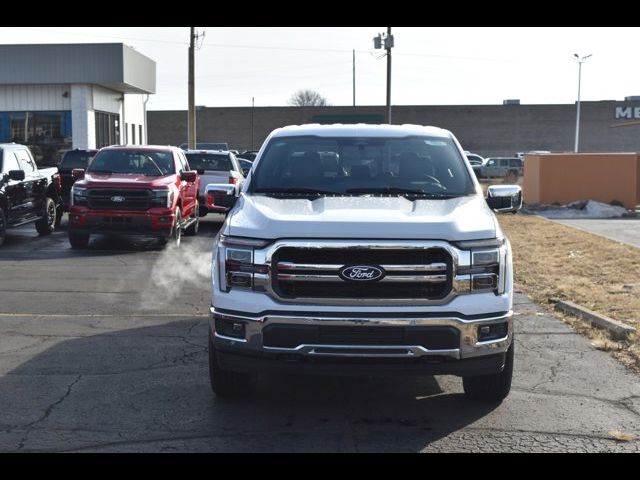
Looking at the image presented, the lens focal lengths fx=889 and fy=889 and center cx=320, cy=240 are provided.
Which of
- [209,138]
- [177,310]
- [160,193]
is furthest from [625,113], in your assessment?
[177,310]

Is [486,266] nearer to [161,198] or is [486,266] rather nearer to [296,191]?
[296,191]

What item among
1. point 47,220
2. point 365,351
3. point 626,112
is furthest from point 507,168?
point 365,351

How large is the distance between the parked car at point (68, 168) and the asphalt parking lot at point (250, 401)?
1107 centimetres

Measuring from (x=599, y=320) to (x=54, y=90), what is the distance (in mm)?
30153

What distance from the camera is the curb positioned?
8414 millimetres

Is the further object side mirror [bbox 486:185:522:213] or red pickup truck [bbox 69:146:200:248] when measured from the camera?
red pickup truck [bbox 69:146:200:248]

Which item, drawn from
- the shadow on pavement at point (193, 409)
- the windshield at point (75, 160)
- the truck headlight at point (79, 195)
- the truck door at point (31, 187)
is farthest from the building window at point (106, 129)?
the shadow on pavement at point (193, 409)

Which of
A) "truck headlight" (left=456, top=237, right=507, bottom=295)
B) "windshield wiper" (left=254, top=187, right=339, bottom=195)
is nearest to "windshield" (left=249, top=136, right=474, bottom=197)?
"windshield wiper" (left=254, top=187, right=339, bottom=195)

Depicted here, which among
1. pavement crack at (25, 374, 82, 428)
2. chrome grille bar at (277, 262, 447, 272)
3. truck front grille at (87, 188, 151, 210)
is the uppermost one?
chrome grille bar at (277, 262, 447, 272)

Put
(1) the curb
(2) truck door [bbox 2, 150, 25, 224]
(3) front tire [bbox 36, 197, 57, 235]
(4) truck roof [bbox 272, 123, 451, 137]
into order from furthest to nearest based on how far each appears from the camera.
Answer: (3) front tire [bbox 36, 197, 57, 235] < (2) truck door [bbox 2, 150, 25, 224] < (1) the curb < (4) truck roof [bbox 272, 123, 451, 137]

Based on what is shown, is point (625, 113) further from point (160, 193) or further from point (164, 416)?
point (164, 416)

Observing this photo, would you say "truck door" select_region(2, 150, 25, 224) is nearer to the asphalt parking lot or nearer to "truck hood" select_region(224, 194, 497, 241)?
the asphalt parking lot

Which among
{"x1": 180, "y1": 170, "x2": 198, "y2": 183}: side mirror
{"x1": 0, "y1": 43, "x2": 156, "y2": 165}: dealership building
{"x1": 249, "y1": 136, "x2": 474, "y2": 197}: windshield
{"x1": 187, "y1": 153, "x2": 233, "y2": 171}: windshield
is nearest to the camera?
{"x1": 249, "y1": 136, "x2": 474, "y2": 197}: windshield

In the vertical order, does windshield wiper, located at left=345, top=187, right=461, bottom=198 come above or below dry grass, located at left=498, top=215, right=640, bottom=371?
above
